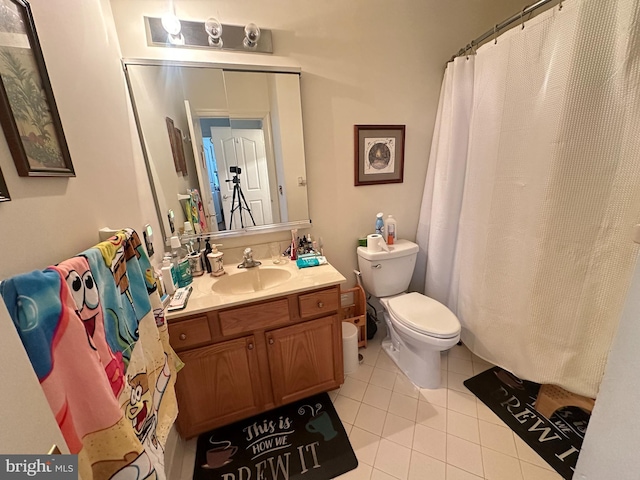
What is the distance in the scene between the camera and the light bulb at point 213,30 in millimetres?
1240

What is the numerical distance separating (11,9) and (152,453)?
43.8 inches

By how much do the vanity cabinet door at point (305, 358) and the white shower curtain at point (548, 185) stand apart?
3.03 ft

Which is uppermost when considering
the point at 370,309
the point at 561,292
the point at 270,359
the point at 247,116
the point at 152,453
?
the point at 247,116

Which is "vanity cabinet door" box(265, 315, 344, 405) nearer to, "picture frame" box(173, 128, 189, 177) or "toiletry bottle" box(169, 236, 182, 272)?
"toiletry bottle" box(169, 236, 182, 272)

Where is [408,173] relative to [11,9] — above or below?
below

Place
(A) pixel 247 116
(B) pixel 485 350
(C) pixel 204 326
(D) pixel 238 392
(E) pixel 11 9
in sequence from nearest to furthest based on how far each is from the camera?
1. (E) pixel 11 9
2. (C) pixel 204 326
3. (D) pixel 238 392
4. (A) pixel 247 116
5. (B) pixel 485 350

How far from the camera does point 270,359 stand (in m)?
1.27

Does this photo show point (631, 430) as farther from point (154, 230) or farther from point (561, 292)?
point (154, 230)

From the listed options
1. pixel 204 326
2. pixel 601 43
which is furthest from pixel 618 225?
pixel 204 326

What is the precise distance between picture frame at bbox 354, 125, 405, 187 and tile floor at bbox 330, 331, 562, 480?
1.34 metres

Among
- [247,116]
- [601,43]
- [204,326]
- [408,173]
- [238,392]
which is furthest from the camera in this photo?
[408,173]

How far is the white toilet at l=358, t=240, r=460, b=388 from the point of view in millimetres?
1422

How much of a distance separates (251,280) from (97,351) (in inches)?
38.2

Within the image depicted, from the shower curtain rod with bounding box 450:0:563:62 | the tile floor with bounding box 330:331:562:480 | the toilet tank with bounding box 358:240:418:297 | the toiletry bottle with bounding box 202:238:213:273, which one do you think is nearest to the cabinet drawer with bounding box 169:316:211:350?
the toiletry bottle with bounding box 202:238:213:273
